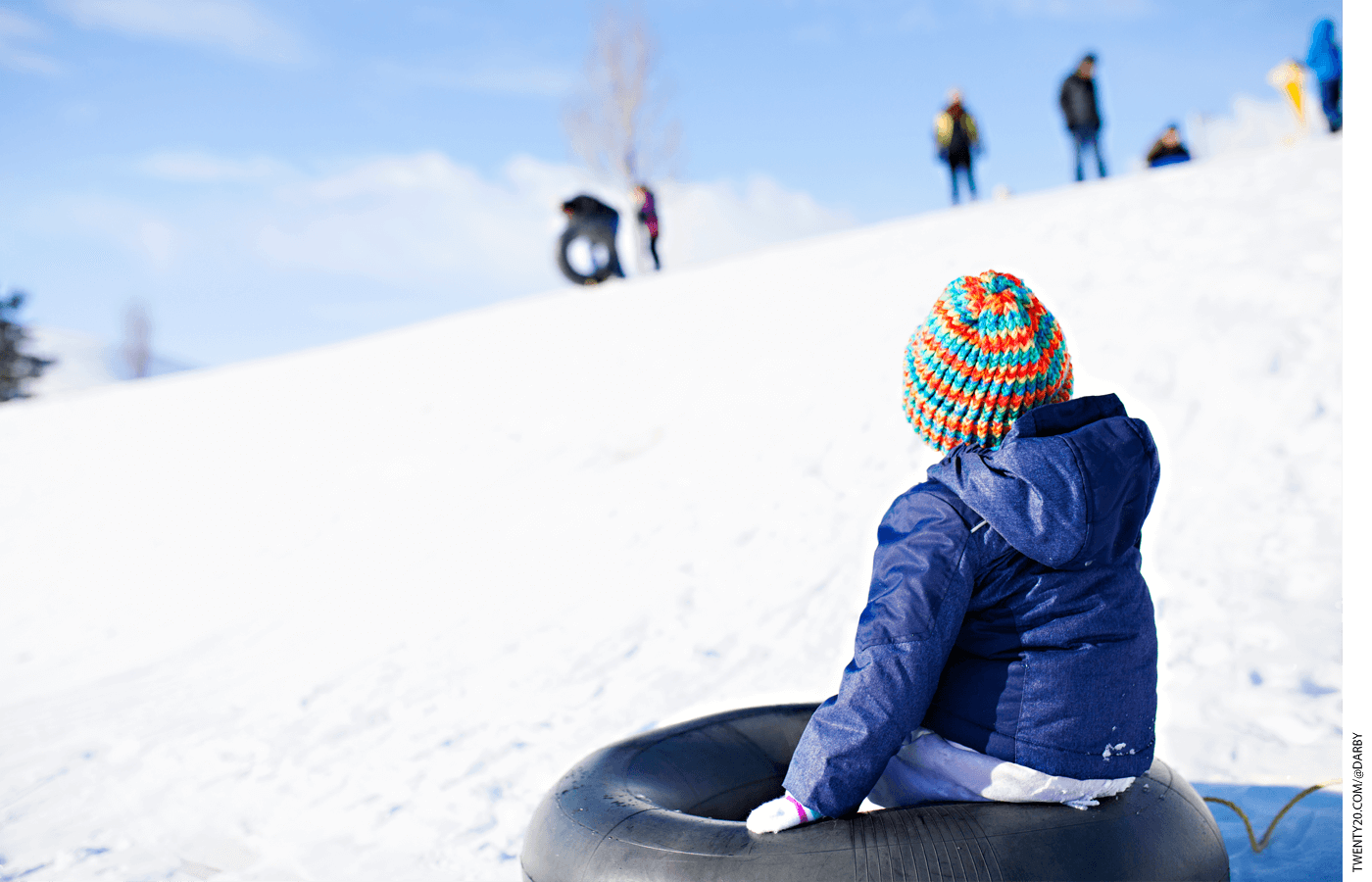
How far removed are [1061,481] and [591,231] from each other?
11.8m

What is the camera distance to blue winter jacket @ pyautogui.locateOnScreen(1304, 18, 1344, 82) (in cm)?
905

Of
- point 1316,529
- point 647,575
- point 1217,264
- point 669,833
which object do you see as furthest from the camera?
point 1217,264

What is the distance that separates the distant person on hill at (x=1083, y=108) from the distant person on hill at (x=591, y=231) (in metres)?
6.07

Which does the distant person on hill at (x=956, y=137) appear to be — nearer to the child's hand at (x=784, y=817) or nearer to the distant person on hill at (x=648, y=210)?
the distant person on hill at (x=648, y=210)

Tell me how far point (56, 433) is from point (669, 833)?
12.1 metres

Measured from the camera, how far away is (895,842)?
1607mm

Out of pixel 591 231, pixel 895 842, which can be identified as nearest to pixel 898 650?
pixel 895 842

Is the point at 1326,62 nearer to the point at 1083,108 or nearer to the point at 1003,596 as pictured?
the point at 1083,108

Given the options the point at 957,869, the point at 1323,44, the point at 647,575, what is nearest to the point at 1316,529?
the point at 647,575

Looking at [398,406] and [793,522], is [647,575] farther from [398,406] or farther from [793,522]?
[398,406]

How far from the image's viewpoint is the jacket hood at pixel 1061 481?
1.51 meters

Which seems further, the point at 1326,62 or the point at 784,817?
the point at 1326,62

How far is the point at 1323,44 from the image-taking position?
A: 360 inches

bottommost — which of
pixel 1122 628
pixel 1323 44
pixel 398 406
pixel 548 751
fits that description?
pixel 548 751
